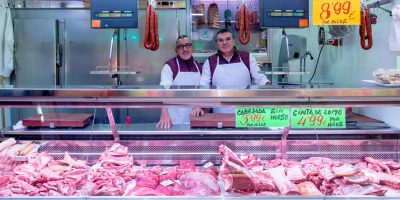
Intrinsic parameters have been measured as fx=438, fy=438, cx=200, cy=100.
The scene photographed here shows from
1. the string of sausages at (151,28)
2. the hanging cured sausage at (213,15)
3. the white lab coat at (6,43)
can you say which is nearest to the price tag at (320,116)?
the string of sausages at (151,28)

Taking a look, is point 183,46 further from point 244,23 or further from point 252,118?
point 252,118

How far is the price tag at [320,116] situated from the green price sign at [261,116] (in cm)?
8

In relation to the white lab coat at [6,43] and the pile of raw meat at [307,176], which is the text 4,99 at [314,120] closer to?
the pile of raw meat at [307,176]

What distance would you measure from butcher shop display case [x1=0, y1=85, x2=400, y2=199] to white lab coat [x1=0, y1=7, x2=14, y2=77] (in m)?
4.73

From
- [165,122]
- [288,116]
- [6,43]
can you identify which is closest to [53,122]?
[165,122]

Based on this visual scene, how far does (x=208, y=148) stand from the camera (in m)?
3.21

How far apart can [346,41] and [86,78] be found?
447cm

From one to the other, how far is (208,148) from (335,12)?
1.66 meters

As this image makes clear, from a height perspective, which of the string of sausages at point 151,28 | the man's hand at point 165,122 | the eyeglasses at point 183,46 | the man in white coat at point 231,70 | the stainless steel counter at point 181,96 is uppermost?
the string of sausages at point 151,28

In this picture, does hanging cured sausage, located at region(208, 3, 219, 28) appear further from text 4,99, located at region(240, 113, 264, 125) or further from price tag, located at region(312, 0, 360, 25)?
text 4,99, located at region(240, 113, 264, 125)

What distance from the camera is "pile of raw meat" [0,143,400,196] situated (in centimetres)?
262

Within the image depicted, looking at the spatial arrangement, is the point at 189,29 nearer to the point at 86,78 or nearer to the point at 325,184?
the point at 86,78

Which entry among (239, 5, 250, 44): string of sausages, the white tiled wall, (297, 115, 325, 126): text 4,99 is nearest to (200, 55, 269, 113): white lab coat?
(239, 5, 250, 44): string of sausages

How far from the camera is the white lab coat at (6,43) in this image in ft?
25.1
